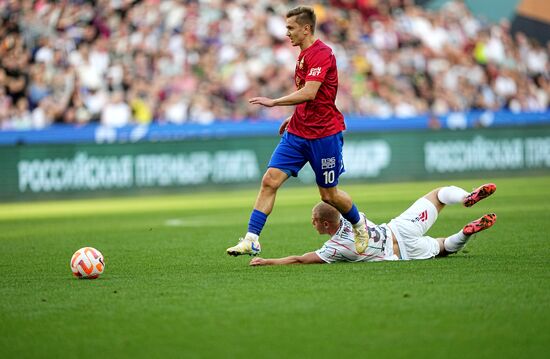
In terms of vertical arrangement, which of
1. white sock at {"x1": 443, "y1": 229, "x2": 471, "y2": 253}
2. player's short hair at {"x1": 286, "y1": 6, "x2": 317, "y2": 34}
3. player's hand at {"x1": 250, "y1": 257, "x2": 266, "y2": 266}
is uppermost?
player's short hair at {"x1": 286, "y1": 6, "x2": 317, "y2": 34}

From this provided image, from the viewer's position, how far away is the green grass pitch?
5832 millimetres

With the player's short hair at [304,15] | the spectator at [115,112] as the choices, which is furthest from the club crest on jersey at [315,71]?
the spectator at [115,112]

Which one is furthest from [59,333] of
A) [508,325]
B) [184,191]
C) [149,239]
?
[184,191]

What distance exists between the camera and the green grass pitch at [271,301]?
5.83 m

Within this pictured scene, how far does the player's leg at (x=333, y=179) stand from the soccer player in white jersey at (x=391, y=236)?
78 mm

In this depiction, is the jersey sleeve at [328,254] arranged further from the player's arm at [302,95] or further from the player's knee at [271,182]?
the player's arm at [302,95]

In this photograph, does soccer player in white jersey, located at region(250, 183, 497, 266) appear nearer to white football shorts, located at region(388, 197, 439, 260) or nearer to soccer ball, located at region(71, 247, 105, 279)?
white football shorts, located at region(388, 197, 439, 260)

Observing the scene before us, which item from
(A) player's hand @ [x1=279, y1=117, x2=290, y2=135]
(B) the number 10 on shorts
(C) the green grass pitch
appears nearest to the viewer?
(C) the green grass pitch

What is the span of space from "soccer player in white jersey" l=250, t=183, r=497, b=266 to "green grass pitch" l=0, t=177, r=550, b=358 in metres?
0.22

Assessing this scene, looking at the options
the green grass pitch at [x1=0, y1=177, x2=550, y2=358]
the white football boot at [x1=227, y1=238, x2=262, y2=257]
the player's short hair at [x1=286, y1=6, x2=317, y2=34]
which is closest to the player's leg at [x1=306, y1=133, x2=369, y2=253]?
the green grass pitch at [x1=0, y1=177, x2=550, y2=358]

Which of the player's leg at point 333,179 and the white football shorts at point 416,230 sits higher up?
the player's leg at point 333,179

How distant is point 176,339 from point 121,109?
63.9 ft

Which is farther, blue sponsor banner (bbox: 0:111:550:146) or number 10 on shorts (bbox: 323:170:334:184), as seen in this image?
blue sponsor banner (bbox: 0:111:550:146)

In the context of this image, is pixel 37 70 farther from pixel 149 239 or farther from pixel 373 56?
pixel 149 239
